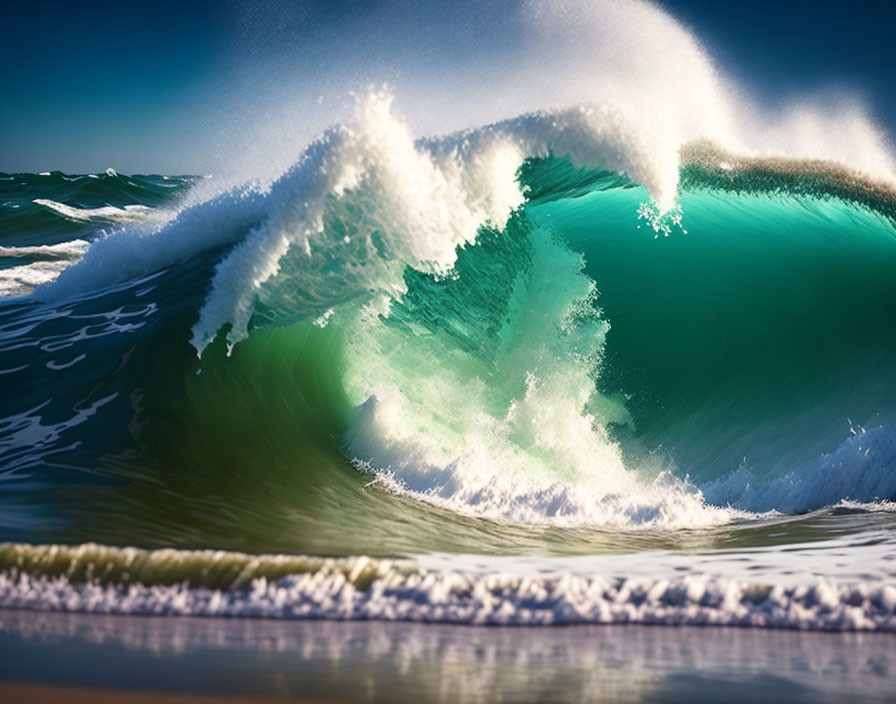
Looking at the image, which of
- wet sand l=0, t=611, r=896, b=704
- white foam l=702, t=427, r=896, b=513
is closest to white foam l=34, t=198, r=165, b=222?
white foam l=702, t=427, r=896, b=513

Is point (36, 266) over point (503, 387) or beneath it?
over

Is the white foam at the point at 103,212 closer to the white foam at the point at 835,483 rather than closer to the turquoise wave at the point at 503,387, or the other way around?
the turquoise wave at the point at 503,387

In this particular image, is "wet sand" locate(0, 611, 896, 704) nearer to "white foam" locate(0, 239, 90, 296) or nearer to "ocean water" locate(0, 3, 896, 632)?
"ocean water" locate(0, 3, 896, 632)

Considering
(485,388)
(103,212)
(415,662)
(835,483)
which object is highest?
(103,212)

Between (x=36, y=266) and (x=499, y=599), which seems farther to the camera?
(x=36, y=266)

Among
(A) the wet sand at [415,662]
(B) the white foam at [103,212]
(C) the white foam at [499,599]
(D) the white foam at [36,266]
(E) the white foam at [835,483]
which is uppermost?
(B) the white foam at [103,212]

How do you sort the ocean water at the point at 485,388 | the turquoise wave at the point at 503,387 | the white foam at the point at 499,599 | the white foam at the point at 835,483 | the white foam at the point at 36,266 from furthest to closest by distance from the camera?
1. the white foam at the point at 36,266
2. the white foam at the point at 835,483
3. the turquoise wave at the point at 503,387
4. the ocean water at the point at 485,388
5. the white foam at the point at 499,599

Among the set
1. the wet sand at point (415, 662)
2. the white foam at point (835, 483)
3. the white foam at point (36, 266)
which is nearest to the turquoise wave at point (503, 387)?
the white foam at point (835, 483)

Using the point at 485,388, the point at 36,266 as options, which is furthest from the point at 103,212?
the point at 485,388

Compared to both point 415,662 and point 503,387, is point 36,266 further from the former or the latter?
point 415,662
